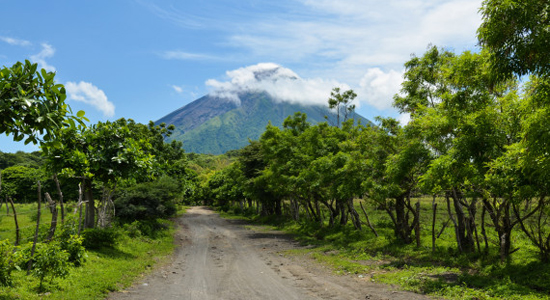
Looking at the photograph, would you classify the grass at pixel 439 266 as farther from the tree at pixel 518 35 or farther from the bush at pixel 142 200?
the bush at pixel 142 200

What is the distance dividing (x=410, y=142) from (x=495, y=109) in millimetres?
3423

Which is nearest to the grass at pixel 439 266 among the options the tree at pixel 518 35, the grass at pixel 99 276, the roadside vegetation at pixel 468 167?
the roadside vegetation at pixel 468 167

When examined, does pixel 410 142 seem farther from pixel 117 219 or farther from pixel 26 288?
pixel 117 219

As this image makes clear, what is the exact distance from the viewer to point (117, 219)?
2252cm

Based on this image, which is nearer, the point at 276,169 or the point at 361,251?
the point at 361,251

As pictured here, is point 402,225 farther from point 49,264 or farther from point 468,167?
point 49,264

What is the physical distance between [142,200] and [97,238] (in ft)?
33.8

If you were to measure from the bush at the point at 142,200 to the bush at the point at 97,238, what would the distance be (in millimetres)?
7890

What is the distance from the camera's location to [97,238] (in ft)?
47.6

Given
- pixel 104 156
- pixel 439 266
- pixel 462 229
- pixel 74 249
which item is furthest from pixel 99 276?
pixel 462 229

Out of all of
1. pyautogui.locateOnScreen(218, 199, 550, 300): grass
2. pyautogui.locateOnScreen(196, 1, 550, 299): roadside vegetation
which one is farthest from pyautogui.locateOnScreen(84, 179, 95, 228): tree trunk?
pyautogui.locateOnScreen(196, 1, 550, 299): roadside vegetation

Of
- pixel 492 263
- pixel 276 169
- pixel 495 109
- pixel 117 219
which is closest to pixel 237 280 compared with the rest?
pixel 492 263

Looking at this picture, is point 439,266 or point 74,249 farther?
point 439,266

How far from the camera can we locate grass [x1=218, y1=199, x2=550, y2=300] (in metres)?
9.53
